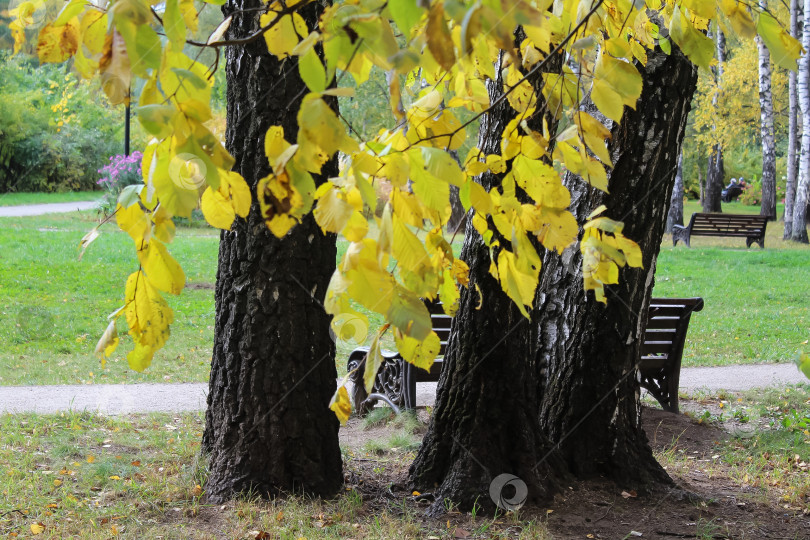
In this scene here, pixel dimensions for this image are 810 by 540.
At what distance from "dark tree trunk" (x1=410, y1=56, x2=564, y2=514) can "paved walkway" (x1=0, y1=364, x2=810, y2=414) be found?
2.64 metres

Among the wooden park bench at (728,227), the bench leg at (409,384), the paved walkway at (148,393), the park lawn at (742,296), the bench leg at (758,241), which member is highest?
the wooden park bench at (728,227)

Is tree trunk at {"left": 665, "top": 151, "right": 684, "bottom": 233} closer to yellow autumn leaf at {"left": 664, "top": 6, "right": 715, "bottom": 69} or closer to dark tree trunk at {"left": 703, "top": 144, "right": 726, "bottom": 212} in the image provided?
dark tree trunk at {"left": 703, "top": 144, "right": 726, "bottom": 212}

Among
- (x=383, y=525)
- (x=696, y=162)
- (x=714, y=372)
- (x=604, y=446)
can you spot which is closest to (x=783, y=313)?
(x=714, y=372)

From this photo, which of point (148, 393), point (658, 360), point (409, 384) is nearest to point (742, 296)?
point (658, 360)

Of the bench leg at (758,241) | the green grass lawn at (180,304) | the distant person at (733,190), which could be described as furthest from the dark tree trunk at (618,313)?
the distant person at (733,190)

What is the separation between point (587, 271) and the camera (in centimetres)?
162

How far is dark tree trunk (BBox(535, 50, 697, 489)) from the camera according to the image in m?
3.86

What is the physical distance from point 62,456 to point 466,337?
2475mm

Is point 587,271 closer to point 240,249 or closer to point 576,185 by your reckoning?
point 240,249

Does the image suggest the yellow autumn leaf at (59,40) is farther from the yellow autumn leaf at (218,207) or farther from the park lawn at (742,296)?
the park lawn at (742,296)

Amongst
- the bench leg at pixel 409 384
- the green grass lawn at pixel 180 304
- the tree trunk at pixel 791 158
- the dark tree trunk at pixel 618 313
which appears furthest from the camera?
the tree trunk at pixel 791 158

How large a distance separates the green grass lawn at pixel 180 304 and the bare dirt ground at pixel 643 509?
4149mm

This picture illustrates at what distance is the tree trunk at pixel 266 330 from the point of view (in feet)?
11.6

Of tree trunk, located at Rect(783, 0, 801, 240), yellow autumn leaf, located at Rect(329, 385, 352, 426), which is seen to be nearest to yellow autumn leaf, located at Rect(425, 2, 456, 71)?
yellow autumn leaf, located at Rect(329, 385, 352, 426)
